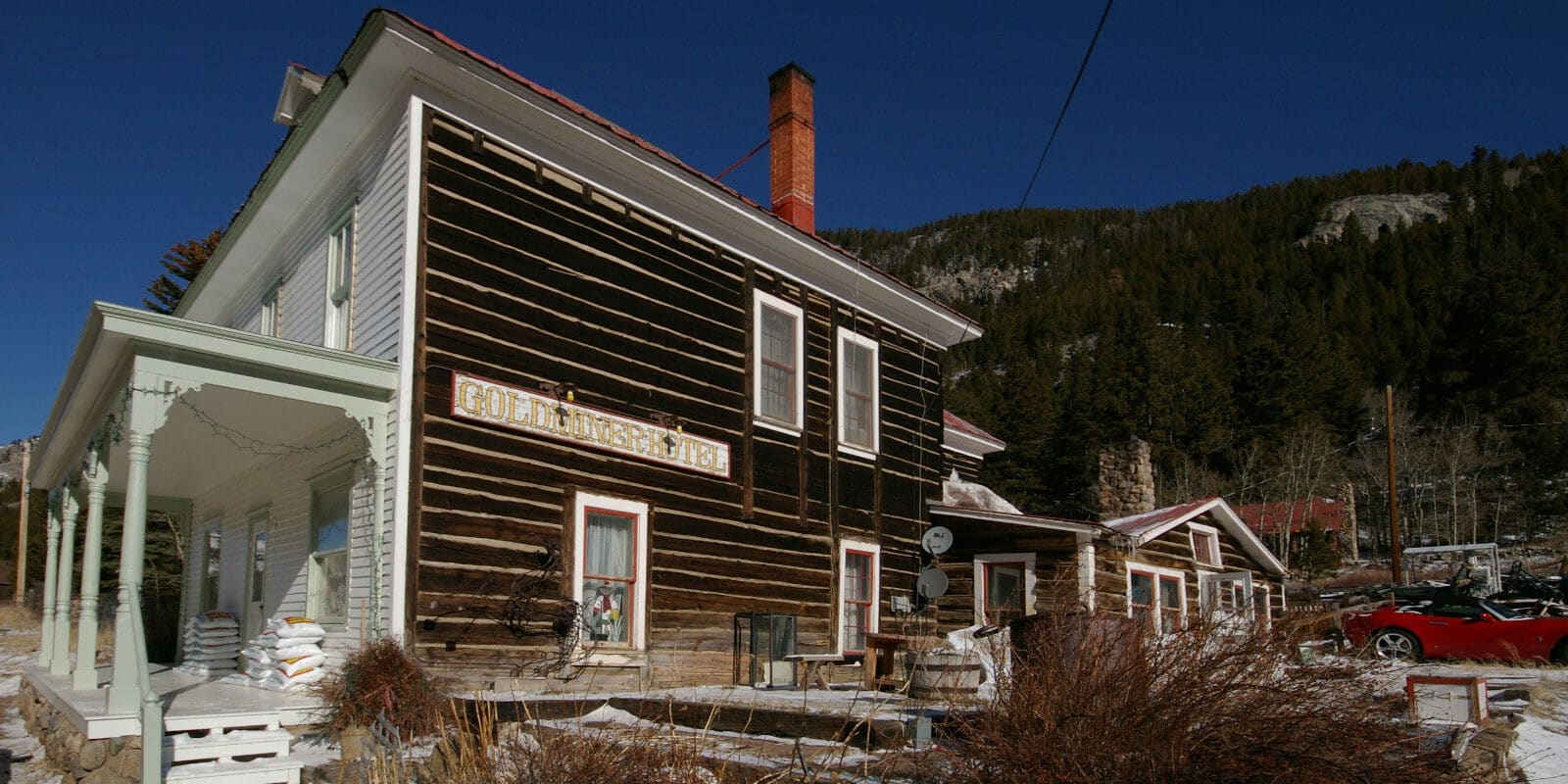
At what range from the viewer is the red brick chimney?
56.7 feet

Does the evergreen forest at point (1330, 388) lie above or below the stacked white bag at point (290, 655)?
above

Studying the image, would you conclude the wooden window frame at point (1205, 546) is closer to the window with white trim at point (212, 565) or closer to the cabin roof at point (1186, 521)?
the cabin roof at point (1186, 521)

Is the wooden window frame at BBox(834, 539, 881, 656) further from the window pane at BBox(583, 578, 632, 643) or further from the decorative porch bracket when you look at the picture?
the decorative porch bracket

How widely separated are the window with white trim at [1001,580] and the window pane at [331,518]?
10741 mm

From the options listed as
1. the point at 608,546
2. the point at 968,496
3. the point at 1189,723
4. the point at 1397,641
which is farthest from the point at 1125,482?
the point at 1189,723

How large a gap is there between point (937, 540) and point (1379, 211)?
480ft

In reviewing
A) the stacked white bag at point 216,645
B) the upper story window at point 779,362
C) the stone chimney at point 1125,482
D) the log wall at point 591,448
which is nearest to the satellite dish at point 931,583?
the log wall at point 591,448

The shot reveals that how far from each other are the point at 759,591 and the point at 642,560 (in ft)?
7.92

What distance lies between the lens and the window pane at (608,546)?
40.4 feet

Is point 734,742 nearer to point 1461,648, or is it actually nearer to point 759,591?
point 759,591

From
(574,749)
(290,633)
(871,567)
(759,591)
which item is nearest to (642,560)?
(759,591)

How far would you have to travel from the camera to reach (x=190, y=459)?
14.2 meters

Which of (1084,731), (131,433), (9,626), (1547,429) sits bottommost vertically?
(9,626)

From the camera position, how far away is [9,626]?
2705cm
